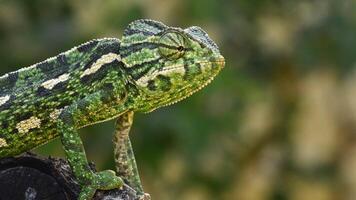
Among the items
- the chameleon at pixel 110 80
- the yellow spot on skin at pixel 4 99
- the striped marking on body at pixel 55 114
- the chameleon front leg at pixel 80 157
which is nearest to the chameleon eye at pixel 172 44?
the chameleon at pixel 110 80

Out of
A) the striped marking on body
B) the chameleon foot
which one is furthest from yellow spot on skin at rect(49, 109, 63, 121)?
the chameleon foot

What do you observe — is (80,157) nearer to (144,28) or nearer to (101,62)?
(101,62)

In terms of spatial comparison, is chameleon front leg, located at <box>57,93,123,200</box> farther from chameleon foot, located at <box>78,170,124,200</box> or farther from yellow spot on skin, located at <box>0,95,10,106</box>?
yellow spot on skin, located at <box>0,95,10,106</box>

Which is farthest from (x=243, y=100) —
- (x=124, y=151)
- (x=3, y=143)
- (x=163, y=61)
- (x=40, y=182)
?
(x=40, y=182)

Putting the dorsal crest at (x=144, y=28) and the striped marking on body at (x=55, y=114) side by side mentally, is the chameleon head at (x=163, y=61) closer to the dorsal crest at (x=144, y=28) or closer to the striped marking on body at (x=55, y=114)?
the dorsal crest at (x=144, y=28)

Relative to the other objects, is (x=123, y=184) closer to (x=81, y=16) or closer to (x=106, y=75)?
(x=106, y=75)

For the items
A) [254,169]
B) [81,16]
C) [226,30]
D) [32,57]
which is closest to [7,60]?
[32,57]
